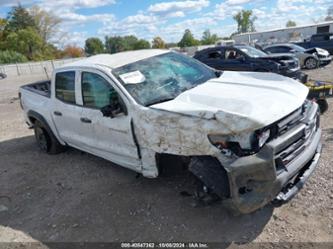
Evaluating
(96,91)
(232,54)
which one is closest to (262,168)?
(96,91)

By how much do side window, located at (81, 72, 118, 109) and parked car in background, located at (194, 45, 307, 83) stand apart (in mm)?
7169

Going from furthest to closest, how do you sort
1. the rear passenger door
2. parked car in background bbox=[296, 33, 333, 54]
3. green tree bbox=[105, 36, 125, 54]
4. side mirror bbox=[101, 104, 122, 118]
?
1. green tree bbox=[105, 36, 125, 54]
2. parked car in background bbox=[296, 33, 333, 54]
3. the rear passenger door
4. side mirror bbox=[101, 104, 122, 118]

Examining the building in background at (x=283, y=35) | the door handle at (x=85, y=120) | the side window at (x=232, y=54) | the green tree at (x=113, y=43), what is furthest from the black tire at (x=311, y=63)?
the green tree at (x=113, y=43)

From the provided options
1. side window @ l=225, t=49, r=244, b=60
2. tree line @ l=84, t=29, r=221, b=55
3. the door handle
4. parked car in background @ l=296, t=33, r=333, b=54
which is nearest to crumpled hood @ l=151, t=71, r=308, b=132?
the door handle

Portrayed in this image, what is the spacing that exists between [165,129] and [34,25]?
269 feet

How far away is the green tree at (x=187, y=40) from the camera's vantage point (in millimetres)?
83188

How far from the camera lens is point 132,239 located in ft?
10.1

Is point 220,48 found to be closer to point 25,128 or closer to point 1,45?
point 25,128

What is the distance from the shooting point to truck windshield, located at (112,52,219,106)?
140 inches

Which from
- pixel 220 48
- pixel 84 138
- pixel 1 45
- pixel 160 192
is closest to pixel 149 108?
pixel 160 192

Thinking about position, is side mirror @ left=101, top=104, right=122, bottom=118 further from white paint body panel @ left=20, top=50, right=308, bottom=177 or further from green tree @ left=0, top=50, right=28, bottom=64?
green tree @ left=0, top=50, right=28, bottom=64

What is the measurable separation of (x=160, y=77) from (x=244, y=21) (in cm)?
9432

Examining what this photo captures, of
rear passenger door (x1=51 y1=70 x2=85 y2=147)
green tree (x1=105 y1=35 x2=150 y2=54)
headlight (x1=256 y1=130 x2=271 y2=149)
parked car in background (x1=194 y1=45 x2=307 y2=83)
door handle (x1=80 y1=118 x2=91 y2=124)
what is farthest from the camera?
green tree (x1=105 y1=35 x2=150 y2=54)

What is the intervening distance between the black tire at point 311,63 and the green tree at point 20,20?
73233mm
